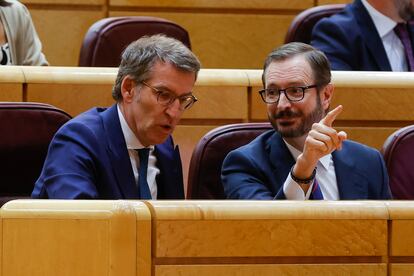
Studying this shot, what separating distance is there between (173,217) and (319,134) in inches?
12.3

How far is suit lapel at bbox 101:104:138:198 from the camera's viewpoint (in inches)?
37.9

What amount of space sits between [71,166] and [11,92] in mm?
278

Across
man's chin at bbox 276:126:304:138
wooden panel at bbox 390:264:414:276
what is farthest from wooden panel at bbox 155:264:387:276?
man's chin at bbox 276:126:304:138

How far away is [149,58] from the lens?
3.30ft

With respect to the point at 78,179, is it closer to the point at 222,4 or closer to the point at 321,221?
the point at 321,221

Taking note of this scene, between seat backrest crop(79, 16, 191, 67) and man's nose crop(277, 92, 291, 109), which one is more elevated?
man's nose crop(277, 92, 291, 109)

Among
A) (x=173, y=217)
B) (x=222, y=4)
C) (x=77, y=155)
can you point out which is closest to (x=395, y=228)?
(x=173, y=217)

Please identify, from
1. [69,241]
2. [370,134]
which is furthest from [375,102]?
[69,241]

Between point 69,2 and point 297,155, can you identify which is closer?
point 297,155

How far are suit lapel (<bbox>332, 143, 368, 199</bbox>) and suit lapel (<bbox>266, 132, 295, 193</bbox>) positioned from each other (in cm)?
5

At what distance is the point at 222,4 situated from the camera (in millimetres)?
1778

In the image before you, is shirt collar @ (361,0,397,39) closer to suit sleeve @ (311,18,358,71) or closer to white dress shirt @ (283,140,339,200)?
suit sleeve @ (311,18,358,71)

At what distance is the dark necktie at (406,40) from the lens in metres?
1.41

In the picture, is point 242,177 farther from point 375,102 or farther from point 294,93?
point 375,102
